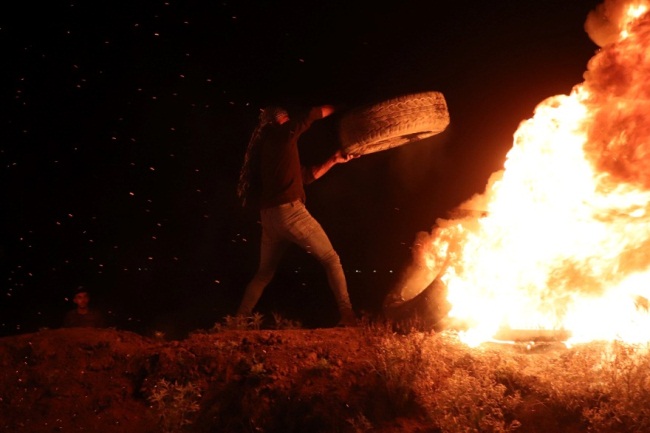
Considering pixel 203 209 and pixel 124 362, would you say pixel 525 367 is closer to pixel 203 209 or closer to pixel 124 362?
pixel 124 362

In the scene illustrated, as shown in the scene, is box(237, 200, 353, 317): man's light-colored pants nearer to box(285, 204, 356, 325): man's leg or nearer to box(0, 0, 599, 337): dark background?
box(285, 204, 356, 325): man's leg

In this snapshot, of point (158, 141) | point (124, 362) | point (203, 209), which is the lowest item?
point (124, 362)

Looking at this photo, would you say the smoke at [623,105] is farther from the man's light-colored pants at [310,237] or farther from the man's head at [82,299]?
the man's head at [82,299]

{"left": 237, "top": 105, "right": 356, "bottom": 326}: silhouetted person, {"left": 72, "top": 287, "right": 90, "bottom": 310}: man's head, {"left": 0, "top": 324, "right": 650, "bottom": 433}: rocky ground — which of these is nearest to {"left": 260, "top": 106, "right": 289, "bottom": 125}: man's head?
{"left": 237, "top": 105, "right": 356, "bottom": 326}: silhouetted person

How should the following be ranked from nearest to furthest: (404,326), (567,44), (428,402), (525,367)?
(428,402), (525,367), (404,326), (567,44)

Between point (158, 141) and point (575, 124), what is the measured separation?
643 centimetres

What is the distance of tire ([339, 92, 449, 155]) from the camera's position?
6.90 meters

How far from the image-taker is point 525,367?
503 centimetres

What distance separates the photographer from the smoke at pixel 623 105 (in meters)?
5.64

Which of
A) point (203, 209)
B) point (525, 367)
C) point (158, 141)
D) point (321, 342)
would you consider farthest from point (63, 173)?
point (525, 367)

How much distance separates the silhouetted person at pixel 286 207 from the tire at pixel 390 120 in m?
0.48

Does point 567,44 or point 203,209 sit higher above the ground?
point 567,44

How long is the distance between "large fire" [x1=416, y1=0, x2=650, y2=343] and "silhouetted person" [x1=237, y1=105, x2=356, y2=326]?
4.11 ft

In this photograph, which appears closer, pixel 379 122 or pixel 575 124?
pixel 575 124
